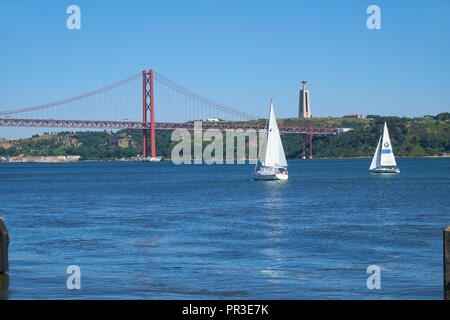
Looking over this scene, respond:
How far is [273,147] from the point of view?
5906 cm

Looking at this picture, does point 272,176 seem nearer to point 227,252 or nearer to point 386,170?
point 386,170

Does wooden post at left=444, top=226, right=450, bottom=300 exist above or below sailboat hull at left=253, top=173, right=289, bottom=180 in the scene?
above

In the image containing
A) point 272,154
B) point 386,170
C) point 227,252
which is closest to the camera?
point 227,252

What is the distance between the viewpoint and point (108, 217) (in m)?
28.9

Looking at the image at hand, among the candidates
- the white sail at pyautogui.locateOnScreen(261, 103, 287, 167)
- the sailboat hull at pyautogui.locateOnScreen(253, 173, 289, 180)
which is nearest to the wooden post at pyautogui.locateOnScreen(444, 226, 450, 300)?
the white sail at pyautogui.locateOnScreen(261, 103, 287, 167)

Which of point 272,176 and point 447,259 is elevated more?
point 447,259

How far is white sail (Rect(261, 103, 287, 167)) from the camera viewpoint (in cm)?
5789

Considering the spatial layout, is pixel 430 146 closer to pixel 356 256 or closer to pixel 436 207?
pixel 436 207

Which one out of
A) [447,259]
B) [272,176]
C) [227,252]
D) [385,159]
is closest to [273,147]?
[272,176]

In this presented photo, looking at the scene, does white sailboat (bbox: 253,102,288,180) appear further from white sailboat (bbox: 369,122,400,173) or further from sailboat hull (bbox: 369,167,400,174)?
sailboat hull (bbox: 369,167,400,174)

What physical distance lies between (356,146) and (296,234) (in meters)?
168

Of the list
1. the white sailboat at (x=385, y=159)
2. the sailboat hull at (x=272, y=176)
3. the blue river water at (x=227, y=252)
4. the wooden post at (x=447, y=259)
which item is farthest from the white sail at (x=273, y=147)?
the wooden post at (x=447, y=259)

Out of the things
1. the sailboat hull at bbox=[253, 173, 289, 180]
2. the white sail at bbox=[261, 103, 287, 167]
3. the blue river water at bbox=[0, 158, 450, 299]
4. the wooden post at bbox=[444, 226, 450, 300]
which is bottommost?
the blue river water at bbox=[0, 158, 450, 299]

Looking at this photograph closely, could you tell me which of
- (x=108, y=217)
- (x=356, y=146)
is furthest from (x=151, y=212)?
(x=356, y=146)
